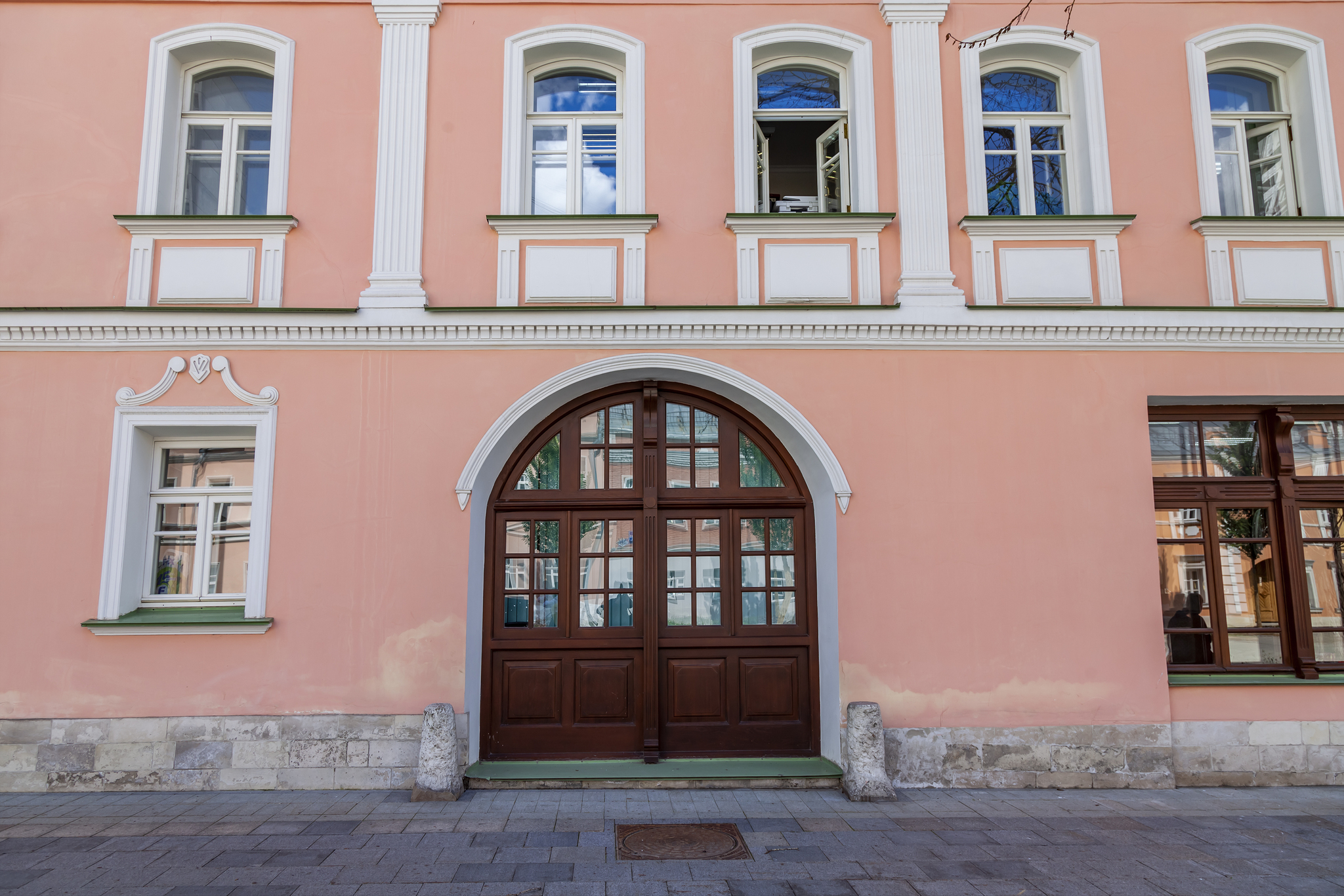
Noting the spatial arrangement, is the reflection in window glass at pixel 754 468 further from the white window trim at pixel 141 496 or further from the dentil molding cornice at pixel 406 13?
the dentil molding cornice at pixel 406 13

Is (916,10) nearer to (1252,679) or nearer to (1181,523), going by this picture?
(1181,523)

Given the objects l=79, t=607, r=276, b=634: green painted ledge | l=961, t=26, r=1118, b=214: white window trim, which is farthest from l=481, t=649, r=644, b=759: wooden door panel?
l=961, t=26, r=1118, b=214: white window trim

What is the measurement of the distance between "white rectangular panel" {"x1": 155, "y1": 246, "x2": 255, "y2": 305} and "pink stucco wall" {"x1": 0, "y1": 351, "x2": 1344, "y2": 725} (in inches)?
21.3

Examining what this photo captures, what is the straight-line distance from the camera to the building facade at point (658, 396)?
20.9 feet

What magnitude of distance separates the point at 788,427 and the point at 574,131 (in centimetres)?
331

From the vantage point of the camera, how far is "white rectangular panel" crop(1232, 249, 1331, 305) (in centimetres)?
688

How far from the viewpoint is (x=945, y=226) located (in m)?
6.86

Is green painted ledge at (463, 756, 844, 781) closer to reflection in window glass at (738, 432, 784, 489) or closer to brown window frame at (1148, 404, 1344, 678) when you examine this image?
reflection in window glass at (738, 432, 784, 489)

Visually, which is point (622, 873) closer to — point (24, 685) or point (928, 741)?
point (928, 741)

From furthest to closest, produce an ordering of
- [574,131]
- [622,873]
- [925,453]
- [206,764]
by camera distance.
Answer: [574,131] → [925,453] → [206,764] → [622,873]

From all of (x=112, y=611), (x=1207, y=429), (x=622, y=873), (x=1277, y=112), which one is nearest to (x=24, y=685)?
(x=112, y=611)

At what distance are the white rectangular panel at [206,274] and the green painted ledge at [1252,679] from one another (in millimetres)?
8262

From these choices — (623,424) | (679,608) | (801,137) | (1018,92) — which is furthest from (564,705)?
(1018,92)

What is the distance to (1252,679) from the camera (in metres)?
6.60
